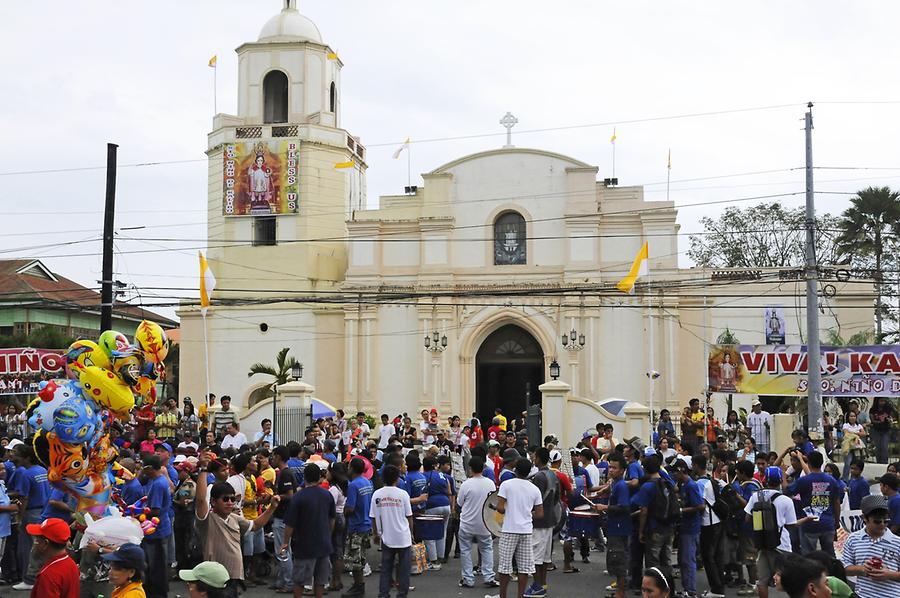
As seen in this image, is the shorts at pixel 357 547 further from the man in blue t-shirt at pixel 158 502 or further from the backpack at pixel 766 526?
the backpack at pixel 766 526

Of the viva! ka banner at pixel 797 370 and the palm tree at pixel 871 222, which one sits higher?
the palm tree at pixel 871 222

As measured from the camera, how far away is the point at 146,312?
210 feet

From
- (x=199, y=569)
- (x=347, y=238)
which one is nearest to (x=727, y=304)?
(x=347, y=238)

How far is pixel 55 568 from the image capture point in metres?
7.01

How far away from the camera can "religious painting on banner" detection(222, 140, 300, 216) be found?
37.8 metres

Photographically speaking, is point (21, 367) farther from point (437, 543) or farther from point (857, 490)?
point (857, 490)

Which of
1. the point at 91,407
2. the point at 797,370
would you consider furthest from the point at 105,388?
the point at 797,370

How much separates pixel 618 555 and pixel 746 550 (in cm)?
214

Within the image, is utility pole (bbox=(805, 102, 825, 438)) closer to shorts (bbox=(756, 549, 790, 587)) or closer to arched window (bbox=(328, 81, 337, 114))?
shorts (bbox=(756, 549, 790, 587))

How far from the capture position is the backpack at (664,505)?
11.7 m

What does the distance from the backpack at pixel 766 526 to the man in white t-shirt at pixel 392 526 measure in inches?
149

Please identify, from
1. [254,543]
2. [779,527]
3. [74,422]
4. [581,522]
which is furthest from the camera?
[581,522]

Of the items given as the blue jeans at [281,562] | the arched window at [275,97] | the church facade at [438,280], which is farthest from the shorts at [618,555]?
the arched window at [275,97]

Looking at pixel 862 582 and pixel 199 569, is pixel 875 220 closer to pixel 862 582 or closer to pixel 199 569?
pixel 862 582
